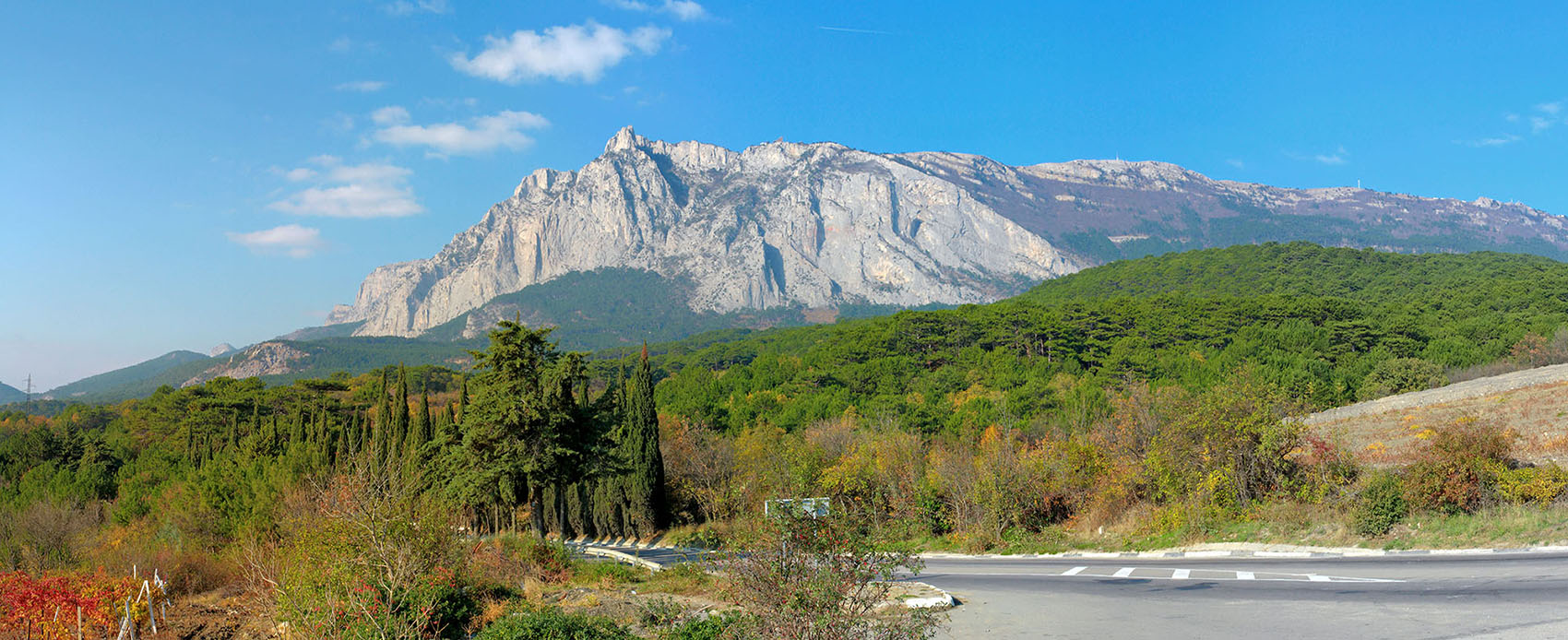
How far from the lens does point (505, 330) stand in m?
28.8

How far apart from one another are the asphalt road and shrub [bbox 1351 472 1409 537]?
86.8 inches

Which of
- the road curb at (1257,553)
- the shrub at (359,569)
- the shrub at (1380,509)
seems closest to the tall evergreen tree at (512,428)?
the road curb at (1257,553)

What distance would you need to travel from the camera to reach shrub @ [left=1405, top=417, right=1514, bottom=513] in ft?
56.4

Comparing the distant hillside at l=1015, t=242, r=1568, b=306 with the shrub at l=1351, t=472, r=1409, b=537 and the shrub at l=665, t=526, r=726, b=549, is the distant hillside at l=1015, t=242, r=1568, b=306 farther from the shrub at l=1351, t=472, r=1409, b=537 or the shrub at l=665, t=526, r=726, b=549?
the shrub at l=1351, t=472, r=1409, b=537

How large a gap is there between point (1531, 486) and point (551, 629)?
18751mm

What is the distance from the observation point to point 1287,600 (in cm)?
1192

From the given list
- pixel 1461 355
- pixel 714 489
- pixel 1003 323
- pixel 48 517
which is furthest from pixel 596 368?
pixel 1461 355

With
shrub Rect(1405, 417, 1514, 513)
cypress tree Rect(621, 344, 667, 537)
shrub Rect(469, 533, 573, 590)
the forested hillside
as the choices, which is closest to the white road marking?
shrub Rect(1405, 417, 1514, 513)

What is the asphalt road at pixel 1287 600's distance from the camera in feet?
32.3

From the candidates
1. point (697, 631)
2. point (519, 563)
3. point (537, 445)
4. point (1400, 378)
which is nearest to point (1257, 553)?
point (697, 631)

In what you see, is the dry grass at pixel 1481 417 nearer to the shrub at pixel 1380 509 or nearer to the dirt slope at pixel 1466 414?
the dirt slope at pixel 1466 414

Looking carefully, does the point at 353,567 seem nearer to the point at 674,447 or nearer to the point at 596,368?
the point at 674,447

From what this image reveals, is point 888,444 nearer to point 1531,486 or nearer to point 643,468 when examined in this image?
point 643,468

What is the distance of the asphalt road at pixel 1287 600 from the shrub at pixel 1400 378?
4363 centimetres
